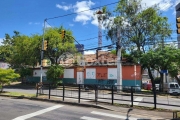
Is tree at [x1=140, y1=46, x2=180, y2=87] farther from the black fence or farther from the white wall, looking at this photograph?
the black fence

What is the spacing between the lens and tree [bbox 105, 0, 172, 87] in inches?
1339

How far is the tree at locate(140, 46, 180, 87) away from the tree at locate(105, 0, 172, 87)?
2479 mm

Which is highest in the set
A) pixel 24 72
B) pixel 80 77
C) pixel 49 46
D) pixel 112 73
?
pixel 49 46

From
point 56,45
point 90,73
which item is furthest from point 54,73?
point 90,73

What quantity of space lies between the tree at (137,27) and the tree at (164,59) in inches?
97.6

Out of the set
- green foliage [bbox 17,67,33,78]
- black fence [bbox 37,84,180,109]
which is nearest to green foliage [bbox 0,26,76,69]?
green foliage [bbox 17,67,33,78]

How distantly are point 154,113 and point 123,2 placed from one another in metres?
26.1

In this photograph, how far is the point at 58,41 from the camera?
3753 cm

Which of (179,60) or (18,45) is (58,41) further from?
(179,60)

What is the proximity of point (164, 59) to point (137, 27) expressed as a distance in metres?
7.42

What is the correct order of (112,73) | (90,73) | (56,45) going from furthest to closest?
(56,45) → (90,73) → (112,73)

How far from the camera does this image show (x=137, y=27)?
34750mm

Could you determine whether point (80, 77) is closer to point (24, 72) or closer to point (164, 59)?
point (24, 72)

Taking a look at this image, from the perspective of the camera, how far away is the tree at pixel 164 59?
29531mm
